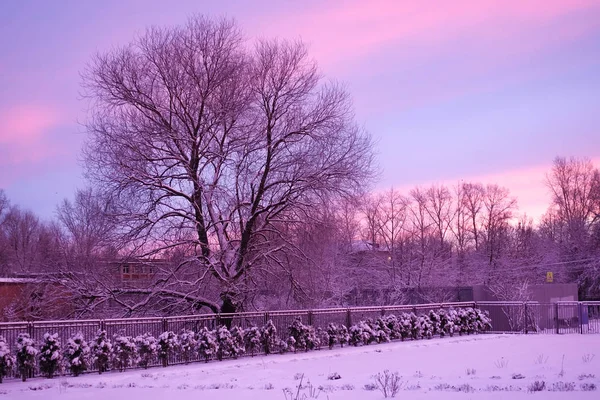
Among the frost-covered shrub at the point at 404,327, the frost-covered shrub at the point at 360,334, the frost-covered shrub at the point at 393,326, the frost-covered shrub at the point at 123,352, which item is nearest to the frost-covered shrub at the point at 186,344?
the frost-covered shrub at the point at 123,352

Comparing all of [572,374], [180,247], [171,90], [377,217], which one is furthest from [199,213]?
[377,217]

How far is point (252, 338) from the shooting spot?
2281 cm

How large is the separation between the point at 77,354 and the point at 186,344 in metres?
4.07

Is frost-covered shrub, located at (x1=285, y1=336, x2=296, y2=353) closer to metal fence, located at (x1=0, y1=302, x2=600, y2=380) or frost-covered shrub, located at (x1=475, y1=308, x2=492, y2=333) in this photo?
metal fence, located at (x1=0, y1=302, x2=600, y2=380)

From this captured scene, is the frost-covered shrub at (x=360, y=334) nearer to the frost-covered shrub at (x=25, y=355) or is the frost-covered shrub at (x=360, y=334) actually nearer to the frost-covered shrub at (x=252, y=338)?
the frost-covered shrub at (x=252, y=338)


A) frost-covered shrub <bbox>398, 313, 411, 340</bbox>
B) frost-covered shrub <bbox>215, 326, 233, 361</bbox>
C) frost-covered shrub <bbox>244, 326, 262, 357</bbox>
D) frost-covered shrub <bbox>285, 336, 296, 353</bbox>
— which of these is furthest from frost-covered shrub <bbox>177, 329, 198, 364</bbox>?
frost-covered shrub <bbox>398, 313, 411, 340</bbox>

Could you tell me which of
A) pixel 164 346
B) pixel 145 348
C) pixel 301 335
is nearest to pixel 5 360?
pixel 145 348

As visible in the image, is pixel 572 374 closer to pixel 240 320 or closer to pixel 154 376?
pixel 154 376

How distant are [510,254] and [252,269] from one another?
158ft

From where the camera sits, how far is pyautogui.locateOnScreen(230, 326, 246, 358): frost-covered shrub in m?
22.1

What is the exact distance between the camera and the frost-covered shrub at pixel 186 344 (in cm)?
2075

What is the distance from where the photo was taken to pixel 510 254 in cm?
6869

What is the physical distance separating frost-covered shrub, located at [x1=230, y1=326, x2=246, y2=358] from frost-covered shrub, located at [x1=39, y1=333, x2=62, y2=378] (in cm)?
639

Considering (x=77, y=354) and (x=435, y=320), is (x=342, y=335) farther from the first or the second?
(x=77, y=354)
